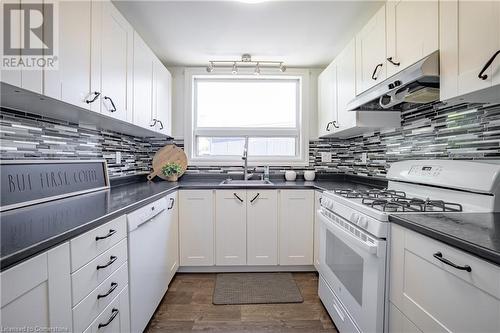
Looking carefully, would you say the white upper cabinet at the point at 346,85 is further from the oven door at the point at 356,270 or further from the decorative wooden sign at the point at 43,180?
the decorative wooden sign at the point at 43,180

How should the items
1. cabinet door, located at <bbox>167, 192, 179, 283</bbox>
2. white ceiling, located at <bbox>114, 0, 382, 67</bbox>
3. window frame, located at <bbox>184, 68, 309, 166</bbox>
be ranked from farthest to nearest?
1. window frame, located at <bbox>184, 68, 309, 166</bbox>
2. cabinet door, located at <bbox>167, 192, 179, 283</bbox>
3. white ceiling, located at <bbox>114, 0, 382, 67</bbox>

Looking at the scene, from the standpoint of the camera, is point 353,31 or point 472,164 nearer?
point 472,164

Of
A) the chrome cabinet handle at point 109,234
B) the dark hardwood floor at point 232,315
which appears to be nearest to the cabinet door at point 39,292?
the chrome cabinet handle at point 109,234

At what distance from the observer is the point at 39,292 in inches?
28.0

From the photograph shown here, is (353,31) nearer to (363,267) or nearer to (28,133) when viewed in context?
(363,267)

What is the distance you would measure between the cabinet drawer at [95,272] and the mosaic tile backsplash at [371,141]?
70 centimetres

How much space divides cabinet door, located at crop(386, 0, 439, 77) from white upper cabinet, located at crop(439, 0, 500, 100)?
0.18 ft

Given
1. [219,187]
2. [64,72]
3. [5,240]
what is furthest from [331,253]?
[64,72]

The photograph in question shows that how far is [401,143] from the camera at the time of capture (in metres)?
1.91

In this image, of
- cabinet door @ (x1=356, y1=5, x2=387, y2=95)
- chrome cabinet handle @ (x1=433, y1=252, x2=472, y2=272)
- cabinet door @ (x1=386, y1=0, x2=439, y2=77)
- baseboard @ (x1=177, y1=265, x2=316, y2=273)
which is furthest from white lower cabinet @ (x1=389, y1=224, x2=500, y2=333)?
baseboard @ (x1=177, y1=265, x2=316, y2=273)

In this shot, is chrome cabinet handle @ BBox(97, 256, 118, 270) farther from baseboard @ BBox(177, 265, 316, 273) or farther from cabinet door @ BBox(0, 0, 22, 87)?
baseboard @ BBox(177, 265, 316, 273)

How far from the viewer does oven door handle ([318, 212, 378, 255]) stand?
1126 millimetres

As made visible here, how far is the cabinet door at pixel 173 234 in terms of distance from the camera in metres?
2.05

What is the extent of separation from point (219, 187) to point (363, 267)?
4.59 feet
